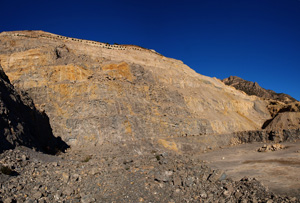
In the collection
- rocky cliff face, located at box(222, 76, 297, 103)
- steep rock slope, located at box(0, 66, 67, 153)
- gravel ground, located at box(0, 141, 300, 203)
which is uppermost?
rocky cliff face, located at box(222, 76, 297, 103)

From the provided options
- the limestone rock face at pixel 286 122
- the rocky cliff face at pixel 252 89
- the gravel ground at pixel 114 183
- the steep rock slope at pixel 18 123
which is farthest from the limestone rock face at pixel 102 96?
the rocky cliff face at pixel 252 89

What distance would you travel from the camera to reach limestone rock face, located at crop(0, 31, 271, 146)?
22.6 m

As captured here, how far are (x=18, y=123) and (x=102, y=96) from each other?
13.1 metres

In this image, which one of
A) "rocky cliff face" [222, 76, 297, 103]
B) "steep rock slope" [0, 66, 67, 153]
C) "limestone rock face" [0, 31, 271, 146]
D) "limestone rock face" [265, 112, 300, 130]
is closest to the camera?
"steep rock slope" [0, 66, 67, 153]

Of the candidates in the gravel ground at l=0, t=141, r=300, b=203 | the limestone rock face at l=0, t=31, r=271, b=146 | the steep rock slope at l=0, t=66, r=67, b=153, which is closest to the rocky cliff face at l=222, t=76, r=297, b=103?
the limestone rock face at l=0, t=31, r=271, b=146

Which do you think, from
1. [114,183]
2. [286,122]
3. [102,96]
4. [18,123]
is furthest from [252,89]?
[18,123]

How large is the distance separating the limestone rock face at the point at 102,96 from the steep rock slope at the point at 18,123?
4545 millimetres

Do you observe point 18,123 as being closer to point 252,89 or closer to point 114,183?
point 114,183

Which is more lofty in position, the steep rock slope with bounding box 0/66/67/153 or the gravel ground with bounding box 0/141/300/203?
Result: the steep rock slope with bounding box 0/66/67/153

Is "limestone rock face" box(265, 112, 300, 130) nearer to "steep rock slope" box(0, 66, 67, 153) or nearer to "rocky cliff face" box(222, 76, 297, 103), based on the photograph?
"steep rock slope" box(0, 66, 67, 153)

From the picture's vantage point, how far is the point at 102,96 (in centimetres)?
2497

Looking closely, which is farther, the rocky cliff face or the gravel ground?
the rocky cliff face

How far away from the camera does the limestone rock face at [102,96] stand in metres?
22.6

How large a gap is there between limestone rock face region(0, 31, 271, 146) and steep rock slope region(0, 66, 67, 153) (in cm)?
455
